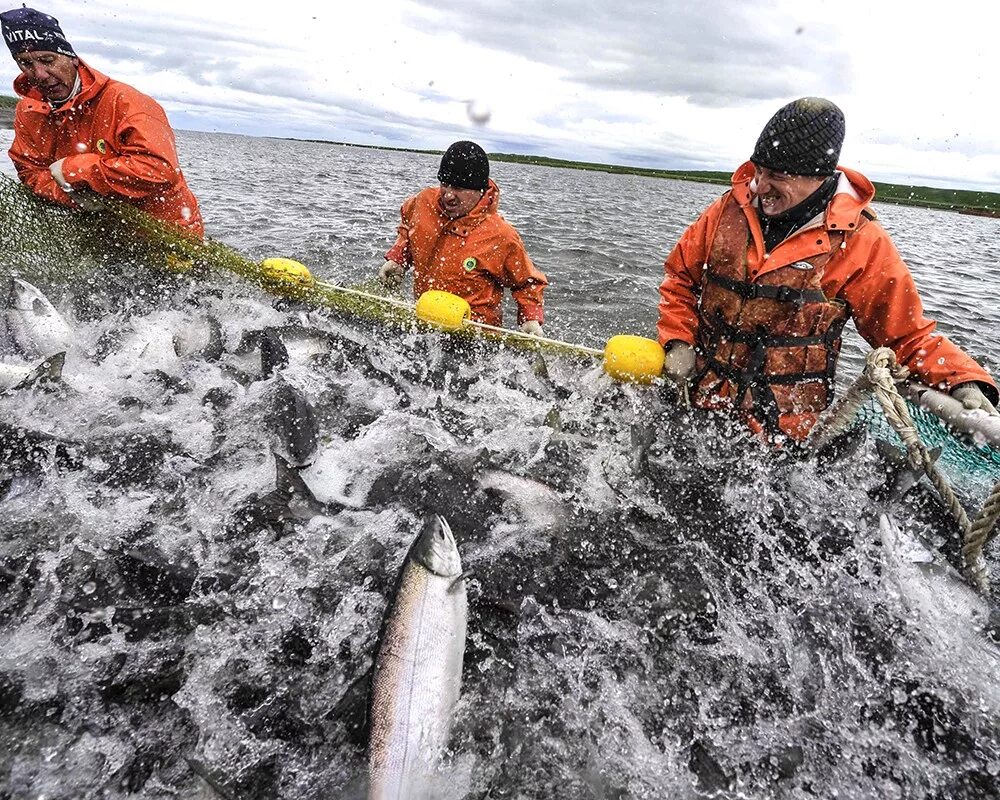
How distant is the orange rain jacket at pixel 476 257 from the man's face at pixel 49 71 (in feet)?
11.1

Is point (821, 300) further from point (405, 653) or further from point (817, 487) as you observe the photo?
point (405, 653)

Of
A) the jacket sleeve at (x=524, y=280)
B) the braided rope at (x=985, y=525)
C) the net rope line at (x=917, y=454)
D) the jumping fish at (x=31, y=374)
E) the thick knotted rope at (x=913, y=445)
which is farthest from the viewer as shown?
the jacket sleeve at (x=524, y=280)

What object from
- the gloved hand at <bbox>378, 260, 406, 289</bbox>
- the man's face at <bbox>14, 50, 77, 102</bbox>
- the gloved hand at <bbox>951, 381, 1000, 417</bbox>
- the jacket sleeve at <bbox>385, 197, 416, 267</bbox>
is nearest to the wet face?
the jacket sleeve at <bbox>385, 197, 416, 267</bbox>

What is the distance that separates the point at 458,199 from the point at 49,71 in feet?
13.0

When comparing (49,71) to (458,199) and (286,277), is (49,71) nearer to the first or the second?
(286,277)

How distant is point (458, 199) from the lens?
19.7ft

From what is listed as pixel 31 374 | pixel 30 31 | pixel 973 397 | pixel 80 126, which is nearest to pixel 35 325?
pixel 31 374

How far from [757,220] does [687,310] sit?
90cm

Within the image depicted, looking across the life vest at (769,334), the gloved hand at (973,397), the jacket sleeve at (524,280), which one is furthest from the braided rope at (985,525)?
the jacket sleeve at (524,280)

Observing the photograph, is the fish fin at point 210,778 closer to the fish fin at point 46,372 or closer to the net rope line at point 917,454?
the fish fin at point 46,372

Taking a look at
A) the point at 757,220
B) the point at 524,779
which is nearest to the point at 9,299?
the point at 524,779

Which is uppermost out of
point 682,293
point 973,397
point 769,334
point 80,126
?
point 80,126

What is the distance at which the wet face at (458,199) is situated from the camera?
Result: 19.6ft

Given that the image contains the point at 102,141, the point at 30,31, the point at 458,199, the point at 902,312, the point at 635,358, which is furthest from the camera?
the point at 458,199
